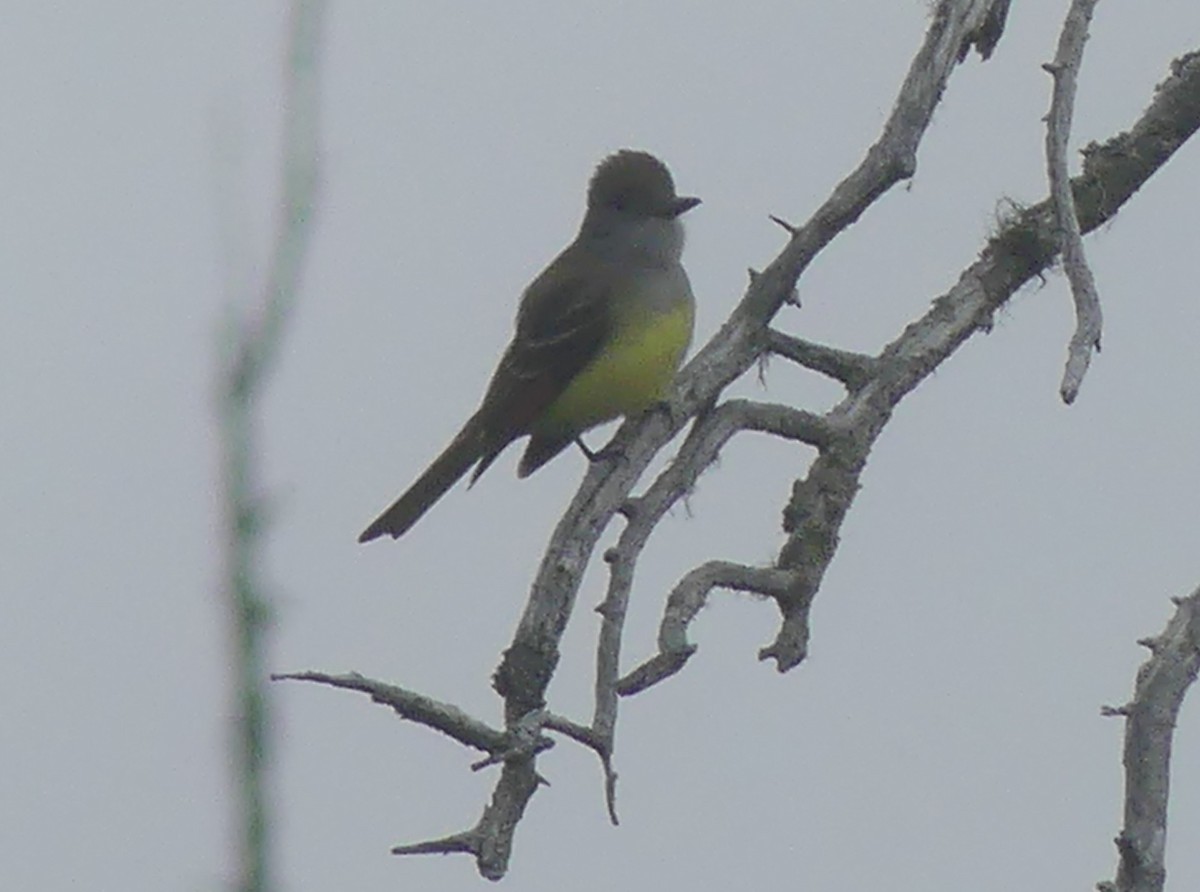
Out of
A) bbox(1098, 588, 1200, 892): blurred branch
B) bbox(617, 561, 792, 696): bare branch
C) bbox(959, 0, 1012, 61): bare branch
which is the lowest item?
bbox(1098, 588, 1200, 892): blurred branch

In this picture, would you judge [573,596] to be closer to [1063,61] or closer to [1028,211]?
[1063,61]

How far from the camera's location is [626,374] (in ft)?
21.9

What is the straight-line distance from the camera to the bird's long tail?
21.8 feet

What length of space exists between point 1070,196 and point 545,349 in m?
3.00

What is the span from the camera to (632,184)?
765 cm

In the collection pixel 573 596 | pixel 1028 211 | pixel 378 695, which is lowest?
pixel 378 695

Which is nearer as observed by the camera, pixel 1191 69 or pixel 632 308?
pixel 1191 69

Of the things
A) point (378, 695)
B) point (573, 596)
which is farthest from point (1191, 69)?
point (378, 695)

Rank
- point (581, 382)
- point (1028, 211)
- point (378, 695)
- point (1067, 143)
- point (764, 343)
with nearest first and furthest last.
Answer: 1. point (378, 695)
2. point (1067, 143)
3. point (764, 343)
4. point (1028, 211)
5. point (581, 382)

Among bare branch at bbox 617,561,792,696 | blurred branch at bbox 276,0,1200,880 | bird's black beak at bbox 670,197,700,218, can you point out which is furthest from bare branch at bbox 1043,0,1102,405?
bird's black beak at bbox 670,197,700,218

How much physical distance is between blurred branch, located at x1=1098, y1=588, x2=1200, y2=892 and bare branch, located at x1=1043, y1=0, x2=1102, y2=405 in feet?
1.81

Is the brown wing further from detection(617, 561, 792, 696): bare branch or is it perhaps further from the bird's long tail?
detection(617, 561, 792, 696): bare branch

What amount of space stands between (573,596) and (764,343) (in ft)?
4.18

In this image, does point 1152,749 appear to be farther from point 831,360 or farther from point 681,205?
point 681,205
